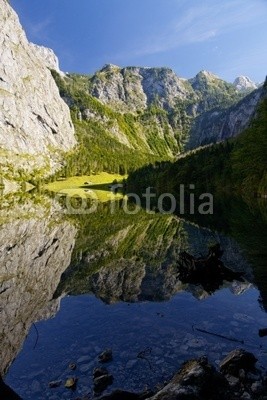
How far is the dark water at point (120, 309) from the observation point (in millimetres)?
18375

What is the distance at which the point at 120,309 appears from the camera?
90.0ft

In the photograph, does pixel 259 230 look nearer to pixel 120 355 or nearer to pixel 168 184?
pixel 120 355

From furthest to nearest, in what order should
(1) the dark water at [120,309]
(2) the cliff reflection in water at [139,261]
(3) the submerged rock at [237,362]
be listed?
1. (2) the cliff reflection in water at [139,261]
2. (1) the dark water at [120,309]
3. (3) the submerged rock at [237,362]

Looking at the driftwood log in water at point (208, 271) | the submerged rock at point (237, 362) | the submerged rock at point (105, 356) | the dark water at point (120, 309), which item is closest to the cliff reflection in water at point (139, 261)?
the dark water at point (120, 309)

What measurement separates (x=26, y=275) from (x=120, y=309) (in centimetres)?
1252

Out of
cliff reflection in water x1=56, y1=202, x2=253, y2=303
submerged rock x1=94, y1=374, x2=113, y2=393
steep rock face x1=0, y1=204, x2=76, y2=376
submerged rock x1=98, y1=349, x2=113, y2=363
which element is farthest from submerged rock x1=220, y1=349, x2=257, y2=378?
cliff reflection in water x1=56, y1=202, x2=253, y2=303

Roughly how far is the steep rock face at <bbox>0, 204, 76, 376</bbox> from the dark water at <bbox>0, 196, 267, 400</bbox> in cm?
10

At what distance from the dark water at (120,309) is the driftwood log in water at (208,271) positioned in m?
0.99

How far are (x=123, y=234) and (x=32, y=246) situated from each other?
622 inches

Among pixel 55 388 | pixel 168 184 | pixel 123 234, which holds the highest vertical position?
pixel 168 184

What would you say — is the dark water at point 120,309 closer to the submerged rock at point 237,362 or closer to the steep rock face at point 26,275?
the steep rock face at point 26,275

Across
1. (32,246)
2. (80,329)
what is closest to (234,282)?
(80,329)

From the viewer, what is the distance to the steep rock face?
23.1m

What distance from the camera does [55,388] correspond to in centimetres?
1652
